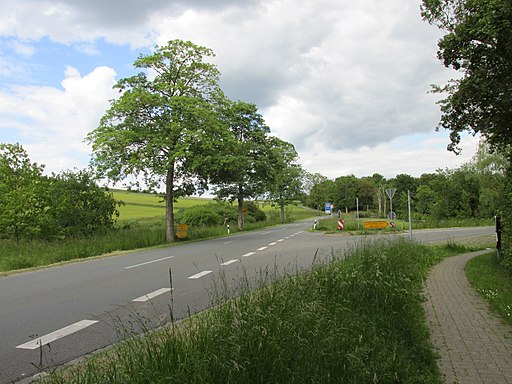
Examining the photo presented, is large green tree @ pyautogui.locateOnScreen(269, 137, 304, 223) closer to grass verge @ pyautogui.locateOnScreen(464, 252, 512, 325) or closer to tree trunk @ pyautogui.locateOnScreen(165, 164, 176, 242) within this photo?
tree trunk @ pyautogui.locateOnScreen(165, 164, 176, 242)

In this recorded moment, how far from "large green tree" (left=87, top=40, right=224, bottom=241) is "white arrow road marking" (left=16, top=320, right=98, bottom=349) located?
56.0 feet

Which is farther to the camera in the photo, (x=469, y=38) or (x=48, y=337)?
(x=469, y=38)

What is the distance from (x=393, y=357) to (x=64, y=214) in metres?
23.5

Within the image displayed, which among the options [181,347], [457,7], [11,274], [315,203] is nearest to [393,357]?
[181,347]

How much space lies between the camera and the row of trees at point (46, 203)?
21469 millimetres

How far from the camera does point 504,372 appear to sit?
427 cm

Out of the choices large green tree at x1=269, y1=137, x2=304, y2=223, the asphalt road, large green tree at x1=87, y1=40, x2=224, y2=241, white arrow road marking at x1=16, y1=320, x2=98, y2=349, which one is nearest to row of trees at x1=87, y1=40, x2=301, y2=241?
large green tree at x1=87, y1=40, x2=224, y2=241

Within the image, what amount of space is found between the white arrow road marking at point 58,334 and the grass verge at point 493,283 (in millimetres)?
6579

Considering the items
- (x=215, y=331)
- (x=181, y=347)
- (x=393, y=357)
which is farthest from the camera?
(x=393, y=357)

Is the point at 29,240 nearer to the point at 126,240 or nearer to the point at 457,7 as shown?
the point at 126,240

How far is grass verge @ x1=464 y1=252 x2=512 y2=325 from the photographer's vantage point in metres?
6.93

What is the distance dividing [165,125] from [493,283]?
19.8 meters

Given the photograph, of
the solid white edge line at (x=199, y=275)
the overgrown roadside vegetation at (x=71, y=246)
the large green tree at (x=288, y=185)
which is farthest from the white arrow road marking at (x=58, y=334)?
the large green tree at (x=288, y=185)

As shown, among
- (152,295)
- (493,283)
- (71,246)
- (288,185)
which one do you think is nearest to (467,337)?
(493,283)
